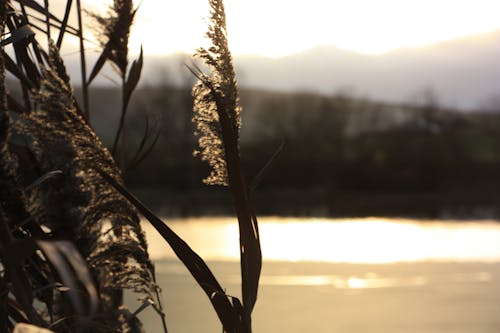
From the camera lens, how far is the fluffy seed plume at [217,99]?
1.05 metres

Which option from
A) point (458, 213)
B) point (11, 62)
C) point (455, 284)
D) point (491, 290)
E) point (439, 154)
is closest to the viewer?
point (11, 62)

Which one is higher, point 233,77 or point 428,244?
point 233,77

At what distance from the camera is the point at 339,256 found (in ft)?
31.0

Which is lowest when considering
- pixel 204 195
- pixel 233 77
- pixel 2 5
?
pixel 204 195

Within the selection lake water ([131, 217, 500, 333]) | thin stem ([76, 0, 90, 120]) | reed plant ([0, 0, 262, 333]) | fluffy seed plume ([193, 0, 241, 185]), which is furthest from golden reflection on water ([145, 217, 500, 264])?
fluffy seed plume ([193, 0, 241, 185])

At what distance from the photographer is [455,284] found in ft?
23.9

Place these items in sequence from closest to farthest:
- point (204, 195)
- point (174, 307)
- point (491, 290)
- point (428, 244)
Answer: point (174, 307) < point (491, 290) < point (428, 244) < point (204, 195)

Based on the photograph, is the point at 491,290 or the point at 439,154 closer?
the point at 491,290

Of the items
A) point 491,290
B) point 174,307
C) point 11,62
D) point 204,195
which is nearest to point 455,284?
point 491,290

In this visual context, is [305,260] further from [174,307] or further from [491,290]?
[174,307]

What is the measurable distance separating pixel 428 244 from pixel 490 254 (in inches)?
56.3

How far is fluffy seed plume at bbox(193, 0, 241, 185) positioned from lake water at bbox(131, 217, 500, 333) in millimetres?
3083

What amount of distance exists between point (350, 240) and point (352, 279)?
3.84m

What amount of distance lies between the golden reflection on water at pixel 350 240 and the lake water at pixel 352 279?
15mm
